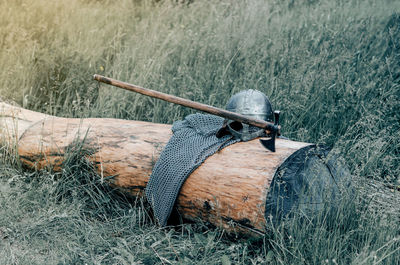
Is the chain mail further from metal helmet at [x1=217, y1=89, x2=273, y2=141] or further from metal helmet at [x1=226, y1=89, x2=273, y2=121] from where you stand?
metal helmet at [x1=226, y1=89, x2=273, y2=121]

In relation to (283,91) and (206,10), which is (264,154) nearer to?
(283,91)

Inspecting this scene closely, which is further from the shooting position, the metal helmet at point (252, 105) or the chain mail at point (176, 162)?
the metal helmet at point (252, 105)

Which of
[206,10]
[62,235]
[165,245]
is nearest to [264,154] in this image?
[165,245]

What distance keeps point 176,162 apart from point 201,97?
62.9 inches

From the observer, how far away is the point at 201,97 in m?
4.03

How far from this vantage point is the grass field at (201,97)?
7.09ft

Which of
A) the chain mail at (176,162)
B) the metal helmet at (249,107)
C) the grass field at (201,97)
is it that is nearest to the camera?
the grass field at (201,97)

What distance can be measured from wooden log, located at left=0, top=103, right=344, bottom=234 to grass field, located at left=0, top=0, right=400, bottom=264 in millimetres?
112

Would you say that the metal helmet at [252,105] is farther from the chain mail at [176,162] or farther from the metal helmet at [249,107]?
the chain mail at [176,162]

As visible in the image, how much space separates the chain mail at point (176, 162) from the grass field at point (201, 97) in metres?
0.15

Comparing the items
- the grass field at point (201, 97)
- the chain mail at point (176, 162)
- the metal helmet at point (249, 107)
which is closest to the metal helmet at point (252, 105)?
the metal helmet at point (249, 107)

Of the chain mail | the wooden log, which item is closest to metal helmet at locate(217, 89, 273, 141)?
the chain mail

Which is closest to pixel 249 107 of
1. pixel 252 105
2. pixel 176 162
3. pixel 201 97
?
pixel 252 105

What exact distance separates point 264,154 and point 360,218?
0.63 metres
